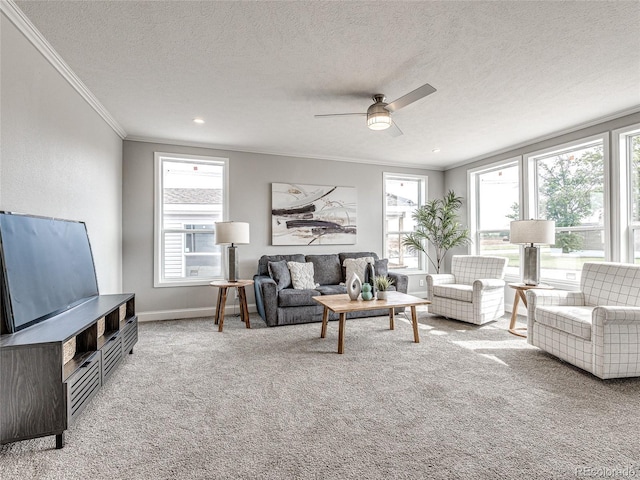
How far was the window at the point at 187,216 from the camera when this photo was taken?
4.59 meters

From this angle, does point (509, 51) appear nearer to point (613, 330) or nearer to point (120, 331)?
point (613, 330)

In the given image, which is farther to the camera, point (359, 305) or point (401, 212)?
point (401, 212)

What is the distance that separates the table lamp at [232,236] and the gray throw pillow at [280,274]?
0.50 meters

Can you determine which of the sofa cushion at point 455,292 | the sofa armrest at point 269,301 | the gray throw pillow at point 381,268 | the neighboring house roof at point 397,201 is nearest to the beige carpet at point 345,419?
the sofa armrest at point 269,301

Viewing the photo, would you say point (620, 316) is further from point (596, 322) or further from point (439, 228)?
point (439, 228)

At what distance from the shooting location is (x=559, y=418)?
201 cm

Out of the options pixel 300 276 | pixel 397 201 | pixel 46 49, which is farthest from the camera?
pixel 397 201

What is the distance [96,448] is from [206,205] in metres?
3.53

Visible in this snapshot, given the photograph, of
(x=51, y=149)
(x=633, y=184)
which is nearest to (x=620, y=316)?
(x=633, y=184)

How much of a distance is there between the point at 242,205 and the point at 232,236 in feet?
2.85

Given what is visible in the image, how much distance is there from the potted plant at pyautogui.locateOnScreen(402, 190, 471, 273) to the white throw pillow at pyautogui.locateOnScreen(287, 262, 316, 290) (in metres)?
2.00

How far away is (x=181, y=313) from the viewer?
4.59 metres

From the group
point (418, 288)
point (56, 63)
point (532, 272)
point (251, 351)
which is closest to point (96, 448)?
point (251, 351)

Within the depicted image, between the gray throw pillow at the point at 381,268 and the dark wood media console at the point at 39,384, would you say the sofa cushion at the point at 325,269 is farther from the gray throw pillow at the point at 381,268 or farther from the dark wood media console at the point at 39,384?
the dark wood media console at the point at 39,384
